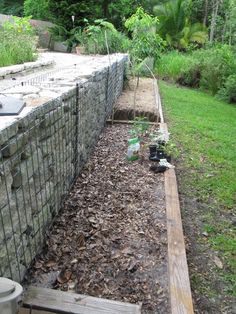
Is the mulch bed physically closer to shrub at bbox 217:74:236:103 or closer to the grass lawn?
the grass lawn

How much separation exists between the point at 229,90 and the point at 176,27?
10.2 metres

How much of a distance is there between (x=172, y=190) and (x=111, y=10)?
58.7ft

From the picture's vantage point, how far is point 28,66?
6371 millimetres

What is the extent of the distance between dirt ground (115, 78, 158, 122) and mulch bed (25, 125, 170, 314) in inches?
103

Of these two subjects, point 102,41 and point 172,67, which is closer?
point 102,41

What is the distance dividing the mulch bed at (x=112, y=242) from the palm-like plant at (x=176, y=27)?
1690 cm

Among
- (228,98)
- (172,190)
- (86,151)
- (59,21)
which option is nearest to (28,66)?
(86,151)

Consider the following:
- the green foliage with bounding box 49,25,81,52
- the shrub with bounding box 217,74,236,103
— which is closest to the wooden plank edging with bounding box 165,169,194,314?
the shrub with bounding box 217,74,236,103

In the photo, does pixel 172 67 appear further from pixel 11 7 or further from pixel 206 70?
pixel 11 7

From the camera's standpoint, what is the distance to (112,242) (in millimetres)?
2818

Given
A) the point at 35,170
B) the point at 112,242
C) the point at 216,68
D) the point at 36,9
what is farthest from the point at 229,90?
the point at 36,9

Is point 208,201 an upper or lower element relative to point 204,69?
lower

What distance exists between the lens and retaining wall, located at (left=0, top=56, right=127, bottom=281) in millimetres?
1914

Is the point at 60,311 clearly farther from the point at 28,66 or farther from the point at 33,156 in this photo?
the point at 28,66
